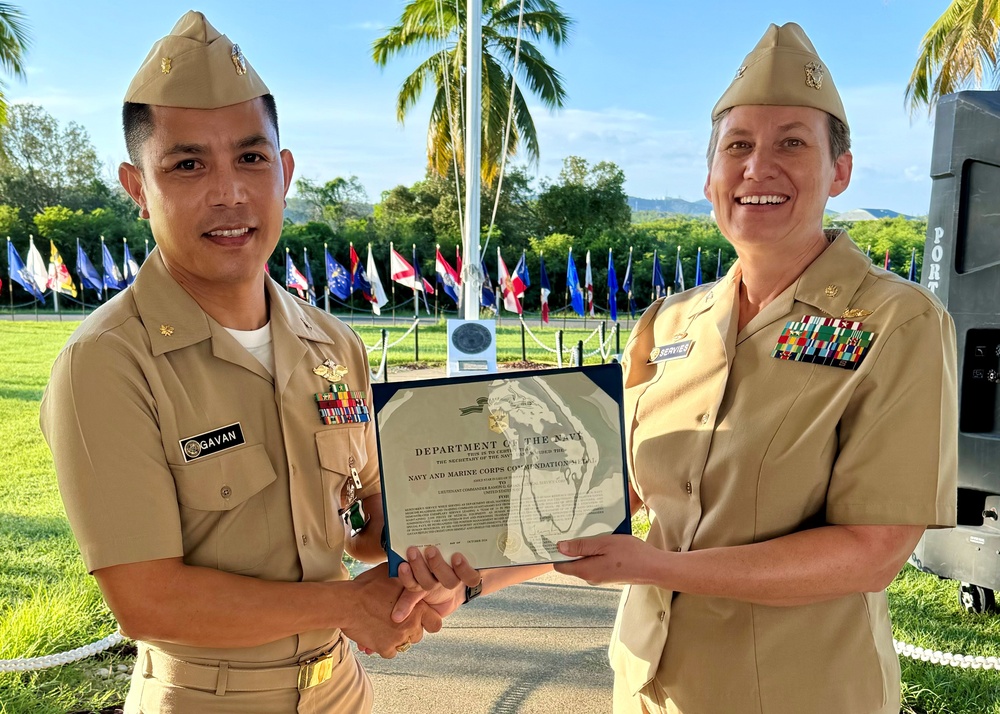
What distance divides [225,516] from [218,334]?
385 mm

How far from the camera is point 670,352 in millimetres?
2072

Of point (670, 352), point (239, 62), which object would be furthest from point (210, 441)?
point (670, 352)

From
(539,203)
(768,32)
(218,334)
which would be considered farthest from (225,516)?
(539,203)

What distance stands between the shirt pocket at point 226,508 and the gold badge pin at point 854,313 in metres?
1.26

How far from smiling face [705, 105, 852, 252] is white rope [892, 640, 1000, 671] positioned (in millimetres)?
2426

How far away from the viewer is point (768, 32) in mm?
1909

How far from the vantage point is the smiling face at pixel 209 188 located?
1729 mm

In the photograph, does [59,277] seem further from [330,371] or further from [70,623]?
[330,371]

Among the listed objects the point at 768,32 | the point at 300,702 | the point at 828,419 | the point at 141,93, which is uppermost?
the point at 768,32

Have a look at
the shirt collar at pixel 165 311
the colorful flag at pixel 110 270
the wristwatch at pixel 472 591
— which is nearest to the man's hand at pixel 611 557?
the wristwatch at pixel 472 591

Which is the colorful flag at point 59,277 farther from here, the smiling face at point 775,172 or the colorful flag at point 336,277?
the smiling face at point 775,172

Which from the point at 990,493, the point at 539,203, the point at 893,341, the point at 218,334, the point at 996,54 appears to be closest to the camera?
the point at 893,341

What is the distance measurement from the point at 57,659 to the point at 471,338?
553 cm

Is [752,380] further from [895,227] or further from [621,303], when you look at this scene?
[895,227]
